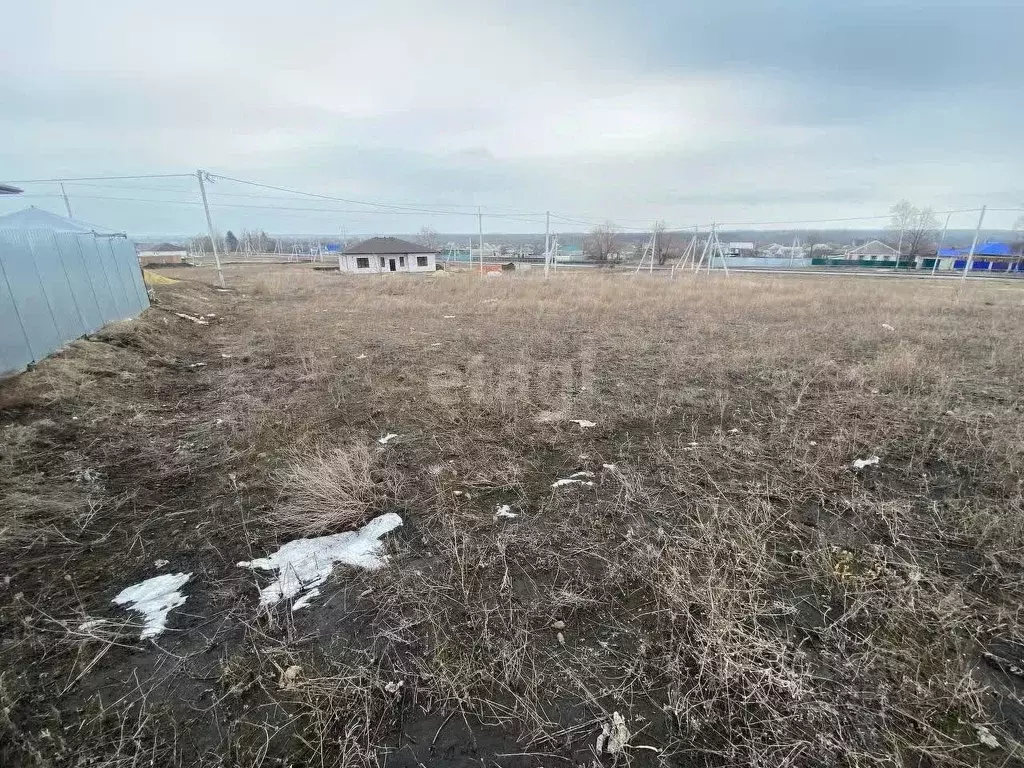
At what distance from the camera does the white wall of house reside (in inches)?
1559

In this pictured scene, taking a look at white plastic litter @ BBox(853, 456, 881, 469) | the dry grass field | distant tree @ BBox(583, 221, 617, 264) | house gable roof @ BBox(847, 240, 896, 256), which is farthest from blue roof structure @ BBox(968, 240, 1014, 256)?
white plastic litter @ BBox(853, 456, 881, 469)

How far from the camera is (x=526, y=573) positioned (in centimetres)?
275

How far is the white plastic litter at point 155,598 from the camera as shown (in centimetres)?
240

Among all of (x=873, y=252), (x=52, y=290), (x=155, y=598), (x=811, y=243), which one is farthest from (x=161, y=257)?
(x=811, y=243)

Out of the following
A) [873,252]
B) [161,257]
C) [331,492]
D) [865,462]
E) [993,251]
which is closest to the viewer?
[331,492]

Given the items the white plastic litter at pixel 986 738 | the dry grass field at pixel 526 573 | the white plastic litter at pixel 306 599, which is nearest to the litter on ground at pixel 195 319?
the dry grass field at pixel 526 573

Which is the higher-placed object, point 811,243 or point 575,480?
point 811,243

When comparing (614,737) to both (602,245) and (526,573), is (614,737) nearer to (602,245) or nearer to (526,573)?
(526,573)

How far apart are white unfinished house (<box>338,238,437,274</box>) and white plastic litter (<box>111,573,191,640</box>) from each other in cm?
3912

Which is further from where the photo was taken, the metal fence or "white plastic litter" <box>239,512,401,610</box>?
the metal fence

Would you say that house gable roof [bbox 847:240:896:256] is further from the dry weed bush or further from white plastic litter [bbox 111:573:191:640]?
white plastic litter [bbox 111:573:191:640]

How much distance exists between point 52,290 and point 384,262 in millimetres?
34343

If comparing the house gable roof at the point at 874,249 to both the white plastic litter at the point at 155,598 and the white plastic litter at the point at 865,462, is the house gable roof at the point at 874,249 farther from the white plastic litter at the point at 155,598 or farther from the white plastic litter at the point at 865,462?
the white plastic litter at the point at 155,598

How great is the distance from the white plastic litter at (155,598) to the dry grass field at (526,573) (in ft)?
0.18
